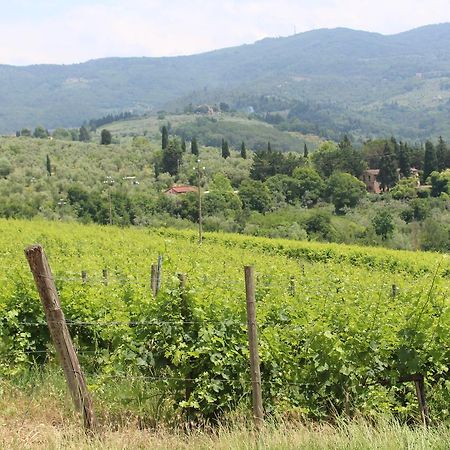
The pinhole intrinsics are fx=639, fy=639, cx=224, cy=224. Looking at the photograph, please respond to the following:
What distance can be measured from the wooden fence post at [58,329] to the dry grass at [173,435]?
0.20 m

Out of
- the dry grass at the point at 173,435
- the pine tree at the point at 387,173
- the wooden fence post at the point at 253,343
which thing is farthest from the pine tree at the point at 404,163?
the wooden fence post at the point at 253,343

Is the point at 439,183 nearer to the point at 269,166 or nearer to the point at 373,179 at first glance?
the point at 373,179

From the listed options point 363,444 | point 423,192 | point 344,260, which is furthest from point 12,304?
point 423,192

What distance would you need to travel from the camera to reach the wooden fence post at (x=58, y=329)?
232 inches

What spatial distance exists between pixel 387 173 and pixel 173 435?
A: 73.8 m

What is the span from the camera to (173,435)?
6.15 meters

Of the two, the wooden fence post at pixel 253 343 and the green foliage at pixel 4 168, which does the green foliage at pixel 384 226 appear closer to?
the green foliage at pixel 4 168

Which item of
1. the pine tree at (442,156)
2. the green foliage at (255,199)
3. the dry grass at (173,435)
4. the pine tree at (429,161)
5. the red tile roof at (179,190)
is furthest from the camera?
the pine tree at (442,156)

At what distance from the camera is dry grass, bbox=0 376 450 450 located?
5227mm

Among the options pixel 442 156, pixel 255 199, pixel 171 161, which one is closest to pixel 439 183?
pixel 442 156

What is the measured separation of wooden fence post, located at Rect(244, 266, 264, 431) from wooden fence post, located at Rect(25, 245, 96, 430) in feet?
5.11

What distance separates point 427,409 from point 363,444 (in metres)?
1.57

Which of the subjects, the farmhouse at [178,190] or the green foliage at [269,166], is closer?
the farmhouse at [178,190]

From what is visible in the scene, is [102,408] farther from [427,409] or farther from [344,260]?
[344,260]
